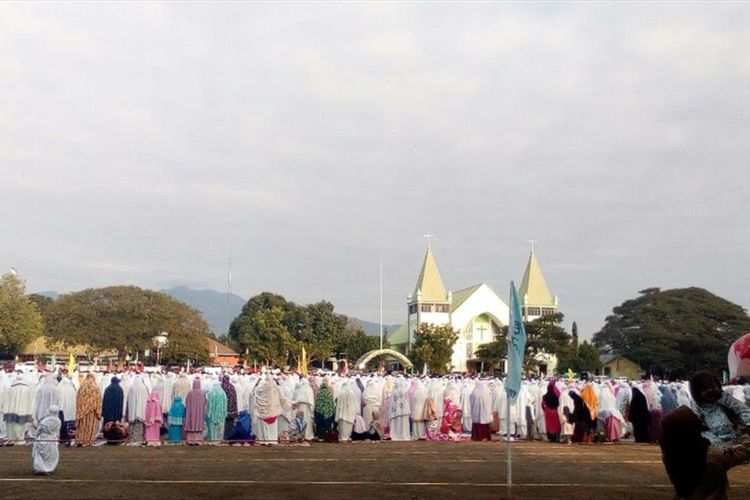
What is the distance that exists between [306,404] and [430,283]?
2380 inches

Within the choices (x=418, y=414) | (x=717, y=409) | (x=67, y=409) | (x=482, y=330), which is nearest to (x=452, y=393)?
(x=418, y=414)

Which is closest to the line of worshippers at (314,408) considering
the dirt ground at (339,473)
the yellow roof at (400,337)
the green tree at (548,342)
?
the dirt ground at (339,473)

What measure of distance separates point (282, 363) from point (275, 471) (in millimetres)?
44346

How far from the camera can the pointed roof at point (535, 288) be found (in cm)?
7718

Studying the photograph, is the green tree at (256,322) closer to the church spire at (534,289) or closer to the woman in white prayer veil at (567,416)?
the church spire at (534,289)

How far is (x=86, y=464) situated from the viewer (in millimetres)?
12180

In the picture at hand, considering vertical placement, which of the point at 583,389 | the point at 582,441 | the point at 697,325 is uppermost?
the point at 697,325

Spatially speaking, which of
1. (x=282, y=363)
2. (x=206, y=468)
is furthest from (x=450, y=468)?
(x=282, y=363)

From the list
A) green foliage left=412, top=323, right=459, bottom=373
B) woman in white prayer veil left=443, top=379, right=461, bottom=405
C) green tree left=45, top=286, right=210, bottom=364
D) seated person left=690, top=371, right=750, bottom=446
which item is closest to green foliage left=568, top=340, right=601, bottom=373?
green foliage left=412, top=323, right=459, bottom=373

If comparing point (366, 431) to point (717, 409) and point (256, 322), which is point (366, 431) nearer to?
point (717, 409)

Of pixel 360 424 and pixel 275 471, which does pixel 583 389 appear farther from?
pixel 275 471

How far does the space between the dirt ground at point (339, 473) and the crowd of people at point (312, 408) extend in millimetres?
968

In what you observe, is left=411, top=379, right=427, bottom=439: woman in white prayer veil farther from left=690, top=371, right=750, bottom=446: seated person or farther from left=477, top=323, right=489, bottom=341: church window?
left=477, top=323, right=489, bottom=341: church window

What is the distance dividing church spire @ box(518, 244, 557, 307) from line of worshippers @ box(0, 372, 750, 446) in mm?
56560
